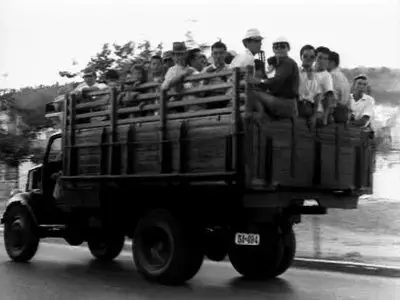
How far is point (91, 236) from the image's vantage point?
1022cm

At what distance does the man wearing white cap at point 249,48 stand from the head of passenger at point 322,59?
80 cm

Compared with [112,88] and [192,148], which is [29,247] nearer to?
[112,88]

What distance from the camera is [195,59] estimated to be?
31.0 ft

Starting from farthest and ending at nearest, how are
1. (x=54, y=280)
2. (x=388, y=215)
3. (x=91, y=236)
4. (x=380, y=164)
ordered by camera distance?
1. (x=380, y=164)
2. (x=388, y=215)
3. (x=91, y=236)
4. (x=54, y=280)

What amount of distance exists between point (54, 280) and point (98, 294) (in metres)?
1.24

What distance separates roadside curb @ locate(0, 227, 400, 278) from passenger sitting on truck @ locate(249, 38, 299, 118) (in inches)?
117

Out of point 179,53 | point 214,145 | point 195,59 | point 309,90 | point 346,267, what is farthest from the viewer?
point 346,267

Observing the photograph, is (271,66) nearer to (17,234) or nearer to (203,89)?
(203,89)

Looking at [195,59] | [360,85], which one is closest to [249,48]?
[195,59]

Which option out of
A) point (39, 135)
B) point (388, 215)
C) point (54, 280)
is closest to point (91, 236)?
point (54, 280)

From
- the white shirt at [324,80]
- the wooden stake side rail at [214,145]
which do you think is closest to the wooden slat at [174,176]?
the wooden stake side rail at [214,145]

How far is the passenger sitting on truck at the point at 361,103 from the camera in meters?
9.37

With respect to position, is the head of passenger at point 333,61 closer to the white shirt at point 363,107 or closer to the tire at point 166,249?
the white shirt at point 363,107

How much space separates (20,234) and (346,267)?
14.8 ft
